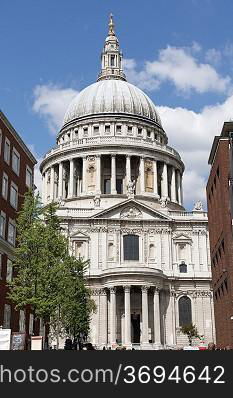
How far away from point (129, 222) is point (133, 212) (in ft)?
6.52

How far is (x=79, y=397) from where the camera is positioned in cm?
956

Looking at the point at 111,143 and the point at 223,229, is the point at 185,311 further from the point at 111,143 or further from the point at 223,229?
the point at 223,229

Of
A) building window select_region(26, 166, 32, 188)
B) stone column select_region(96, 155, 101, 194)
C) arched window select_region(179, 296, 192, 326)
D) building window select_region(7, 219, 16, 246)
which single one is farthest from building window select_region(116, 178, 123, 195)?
building window select_region(7, 219, 16, 246)

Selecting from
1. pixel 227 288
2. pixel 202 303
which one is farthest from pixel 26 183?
pixel 202 303

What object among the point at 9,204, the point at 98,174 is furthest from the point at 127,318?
the point at 98,174

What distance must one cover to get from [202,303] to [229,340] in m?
38.8

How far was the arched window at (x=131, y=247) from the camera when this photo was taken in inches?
3268

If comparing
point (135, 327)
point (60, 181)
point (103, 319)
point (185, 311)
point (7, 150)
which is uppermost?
point (60, 181)

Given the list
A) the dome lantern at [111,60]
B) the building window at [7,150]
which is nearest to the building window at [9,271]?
the building window at [7,150]

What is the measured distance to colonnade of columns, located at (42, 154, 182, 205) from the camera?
98125mm

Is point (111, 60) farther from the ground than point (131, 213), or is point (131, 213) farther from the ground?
point (111, 60)

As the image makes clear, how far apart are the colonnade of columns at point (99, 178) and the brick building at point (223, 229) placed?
45.2 meters

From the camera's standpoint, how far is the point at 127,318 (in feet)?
242

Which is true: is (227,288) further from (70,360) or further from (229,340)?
(70,360)
